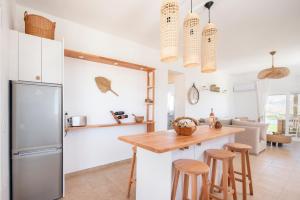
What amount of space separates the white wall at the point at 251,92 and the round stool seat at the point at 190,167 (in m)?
6.34

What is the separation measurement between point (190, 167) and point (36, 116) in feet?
6.23

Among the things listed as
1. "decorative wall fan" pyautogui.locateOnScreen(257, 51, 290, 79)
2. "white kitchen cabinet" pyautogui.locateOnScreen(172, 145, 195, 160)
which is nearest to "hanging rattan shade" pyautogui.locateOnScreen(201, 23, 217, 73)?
"white kitchen cabinet" pyautogui.locateOnScreen(172, 145, 195, 160)

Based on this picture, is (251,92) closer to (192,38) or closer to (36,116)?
(192,38)

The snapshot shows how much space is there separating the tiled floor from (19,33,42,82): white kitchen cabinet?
5.61 ft

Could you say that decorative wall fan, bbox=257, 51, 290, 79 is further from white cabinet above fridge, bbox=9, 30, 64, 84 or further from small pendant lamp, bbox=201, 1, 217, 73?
white cabinet above fridge, bbox=9, 30, 64, 84

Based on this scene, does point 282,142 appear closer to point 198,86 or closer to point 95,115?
point 198,86

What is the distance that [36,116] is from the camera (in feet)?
6.30

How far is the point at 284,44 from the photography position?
12.1 feet

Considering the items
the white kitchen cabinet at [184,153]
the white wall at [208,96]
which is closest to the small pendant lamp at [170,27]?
the white kitchen cabinet at [184,153]

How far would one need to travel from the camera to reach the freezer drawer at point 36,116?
1815 millimetres

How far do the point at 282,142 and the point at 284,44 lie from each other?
304cm

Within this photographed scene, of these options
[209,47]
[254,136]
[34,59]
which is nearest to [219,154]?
[209,47]

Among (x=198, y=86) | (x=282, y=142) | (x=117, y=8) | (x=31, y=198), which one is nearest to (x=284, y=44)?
(x=198, y=86)

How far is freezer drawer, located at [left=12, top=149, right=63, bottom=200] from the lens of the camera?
71.6 inches
